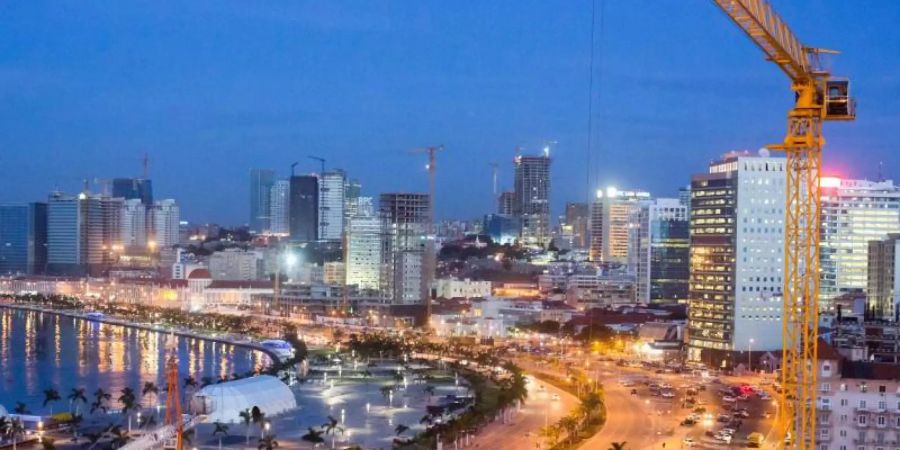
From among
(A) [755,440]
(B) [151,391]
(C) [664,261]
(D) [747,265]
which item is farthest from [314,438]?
(C) [664,261]

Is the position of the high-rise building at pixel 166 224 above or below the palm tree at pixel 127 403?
above

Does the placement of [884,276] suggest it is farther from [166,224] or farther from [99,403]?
[166,224]

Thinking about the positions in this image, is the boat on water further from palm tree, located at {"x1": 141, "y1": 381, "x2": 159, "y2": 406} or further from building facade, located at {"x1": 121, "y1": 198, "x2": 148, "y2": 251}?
building facade, located at {"x1": 121, "y1": 198, "x2": 148, "y2": 251}

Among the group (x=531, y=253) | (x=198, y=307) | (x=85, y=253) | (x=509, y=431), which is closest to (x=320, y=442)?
(x=509, y=431)

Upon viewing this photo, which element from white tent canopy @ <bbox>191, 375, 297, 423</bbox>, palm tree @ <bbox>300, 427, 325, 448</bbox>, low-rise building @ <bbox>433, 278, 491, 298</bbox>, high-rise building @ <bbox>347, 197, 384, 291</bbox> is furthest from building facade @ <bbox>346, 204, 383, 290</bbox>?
palm tree @ <bbox>300, 427, 325, 448</bbox>

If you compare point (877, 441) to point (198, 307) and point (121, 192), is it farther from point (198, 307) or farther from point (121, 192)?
point (121, 192)

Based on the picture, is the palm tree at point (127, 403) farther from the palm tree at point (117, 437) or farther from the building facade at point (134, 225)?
the building facade at point (134, 225)

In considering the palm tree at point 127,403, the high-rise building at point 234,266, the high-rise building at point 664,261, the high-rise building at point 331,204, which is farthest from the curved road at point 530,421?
the high-rise building at point 331,204
